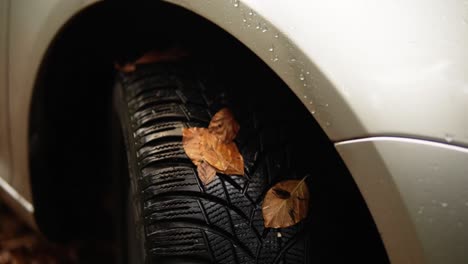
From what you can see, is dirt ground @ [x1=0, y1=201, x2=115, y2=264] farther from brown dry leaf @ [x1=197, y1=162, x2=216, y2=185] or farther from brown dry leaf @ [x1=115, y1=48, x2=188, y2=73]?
brown dry leaf @ [x1=197, y1=162, x2=216, y2=185]

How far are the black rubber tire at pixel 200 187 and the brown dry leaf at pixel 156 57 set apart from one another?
12 cm

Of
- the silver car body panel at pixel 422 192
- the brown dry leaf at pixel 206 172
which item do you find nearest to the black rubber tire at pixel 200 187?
the brown dry leaf at pixel 206 172

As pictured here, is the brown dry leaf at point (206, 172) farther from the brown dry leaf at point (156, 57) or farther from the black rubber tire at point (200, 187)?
the brown dry leaf at point (156, 57)

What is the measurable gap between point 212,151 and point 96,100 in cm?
55

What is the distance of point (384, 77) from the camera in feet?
2.59

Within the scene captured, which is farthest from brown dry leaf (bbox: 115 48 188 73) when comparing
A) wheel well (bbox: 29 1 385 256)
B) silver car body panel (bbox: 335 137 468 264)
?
silver car body panel (bbox: 335 137 468 264)

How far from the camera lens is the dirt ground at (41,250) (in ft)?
5.55

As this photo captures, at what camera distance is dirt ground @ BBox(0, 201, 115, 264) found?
1.69 metres

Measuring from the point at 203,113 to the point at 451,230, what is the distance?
48 cm

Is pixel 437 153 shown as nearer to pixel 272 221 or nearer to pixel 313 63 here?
pixel 313 63

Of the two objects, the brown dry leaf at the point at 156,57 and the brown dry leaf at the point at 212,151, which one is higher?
the brown dry leaf at the point at 156,57

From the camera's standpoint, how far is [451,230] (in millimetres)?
780

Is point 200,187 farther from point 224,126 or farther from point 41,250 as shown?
point 41,250

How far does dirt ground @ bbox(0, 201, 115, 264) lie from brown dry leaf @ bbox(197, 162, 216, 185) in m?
0.77
